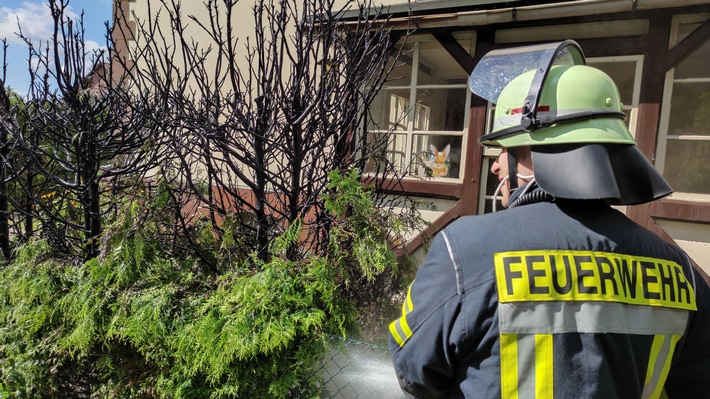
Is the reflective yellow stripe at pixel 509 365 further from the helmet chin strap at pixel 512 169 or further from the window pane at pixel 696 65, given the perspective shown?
the window pane at pixel 696 65

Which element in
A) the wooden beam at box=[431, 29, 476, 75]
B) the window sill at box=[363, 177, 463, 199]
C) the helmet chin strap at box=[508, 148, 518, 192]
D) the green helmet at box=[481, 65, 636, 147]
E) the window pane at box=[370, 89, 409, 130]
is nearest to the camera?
the green helmet at box=[481, 65, 636, 147]

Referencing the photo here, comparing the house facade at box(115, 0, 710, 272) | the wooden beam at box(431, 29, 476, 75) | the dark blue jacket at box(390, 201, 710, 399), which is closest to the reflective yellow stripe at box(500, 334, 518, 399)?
the dark blue jacket at box(390, 201, 710, 399)

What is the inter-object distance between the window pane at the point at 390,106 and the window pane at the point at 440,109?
199 millimetres

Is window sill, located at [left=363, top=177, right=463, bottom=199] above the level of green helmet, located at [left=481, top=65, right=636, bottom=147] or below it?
below

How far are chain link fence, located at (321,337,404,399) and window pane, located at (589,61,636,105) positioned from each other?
4.27 meters

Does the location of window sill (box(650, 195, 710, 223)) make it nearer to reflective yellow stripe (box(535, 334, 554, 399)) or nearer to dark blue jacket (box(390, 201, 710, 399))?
dark blue jacket (box(390, 201, 710, 399))

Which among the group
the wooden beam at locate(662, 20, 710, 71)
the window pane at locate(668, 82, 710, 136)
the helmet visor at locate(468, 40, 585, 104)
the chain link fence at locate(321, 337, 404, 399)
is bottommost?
the chain link fence at locate(321, 337, 404, 399)

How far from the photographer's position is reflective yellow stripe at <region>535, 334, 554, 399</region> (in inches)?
39.0

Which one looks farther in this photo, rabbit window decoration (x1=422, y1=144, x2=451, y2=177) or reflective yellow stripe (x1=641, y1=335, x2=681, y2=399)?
rabbit window decoration (x1=422, y1=144, x2=451, y2=177)

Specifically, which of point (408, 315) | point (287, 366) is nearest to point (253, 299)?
point (287, 366)

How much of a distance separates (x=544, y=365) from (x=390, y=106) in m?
5.33

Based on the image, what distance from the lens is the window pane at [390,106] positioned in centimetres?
590

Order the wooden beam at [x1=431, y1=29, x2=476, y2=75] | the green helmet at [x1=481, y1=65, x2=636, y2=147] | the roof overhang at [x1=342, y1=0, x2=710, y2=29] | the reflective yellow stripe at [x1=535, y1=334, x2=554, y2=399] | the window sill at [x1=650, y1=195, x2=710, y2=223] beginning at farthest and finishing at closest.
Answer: the wooden beam at [x1=431, y1=29, x2=476, y2=75], the window sill at [x1=650, y1=195, x2=710, y2=223], the roof overhang at [x1=342, y1=0, x2=710, y2=29], the green helmet at [x1=481, y1=65, x2=636, y2=147], the reflective yellow stripe at [x1=535, y1=334, x2=554, y2=399]

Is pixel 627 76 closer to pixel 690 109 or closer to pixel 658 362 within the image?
pixel 690 109
